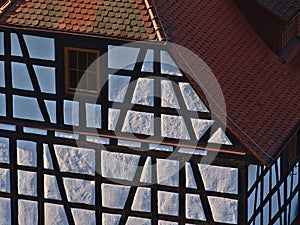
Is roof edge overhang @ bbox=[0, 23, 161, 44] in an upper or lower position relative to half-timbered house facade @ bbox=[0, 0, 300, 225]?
upper

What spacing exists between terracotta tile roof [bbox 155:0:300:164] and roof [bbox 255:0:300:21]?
1.97 feet

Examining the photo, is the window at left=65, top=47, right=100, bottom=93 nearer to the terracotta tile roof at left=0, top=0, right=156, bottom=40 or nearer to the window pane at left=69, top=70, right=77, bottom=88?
the window pane at left=69, top=70, right=77, bottom=88

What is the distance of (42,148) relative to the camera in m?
30.0

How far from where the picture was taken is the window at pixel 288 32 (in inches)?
1214

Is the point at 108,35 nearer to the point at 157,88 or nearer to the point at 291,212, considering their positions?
the point at 157,88

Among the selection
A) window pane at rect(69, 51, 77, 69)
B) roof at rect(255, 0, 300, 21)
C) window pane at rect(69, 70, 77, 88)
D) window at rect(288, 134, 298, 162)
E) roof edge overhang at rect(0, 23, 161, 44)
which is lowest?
window at rect(288, 134, 298, 162)

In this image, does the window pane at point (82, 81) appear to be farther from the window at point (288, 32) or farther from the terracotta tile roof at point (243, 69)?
the window at point (288, 32)

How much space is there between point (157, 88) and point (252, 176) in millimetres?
2432

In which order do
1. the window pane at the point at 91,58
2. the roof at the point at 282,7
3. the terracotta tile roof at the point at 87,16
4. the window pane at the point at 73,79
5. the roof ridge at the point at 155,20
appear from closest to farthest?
the roof ridge at the point at 155,20 → the terracotta tile roof at the point at 87,16 → the window pane at the point at 91,58 → the window pane at the point at 73,79 → the roof at the point at 282,7

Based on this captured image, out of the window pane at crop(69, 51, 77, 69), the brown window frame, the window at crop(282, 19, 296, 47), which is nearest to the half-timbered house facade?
the window pane at crop(69, 51, 77, 69)

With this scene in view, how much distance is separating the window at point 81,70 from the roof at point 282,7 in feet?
12.0

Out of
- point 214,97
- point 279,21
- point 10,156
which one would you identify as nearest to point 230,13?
point 279,21

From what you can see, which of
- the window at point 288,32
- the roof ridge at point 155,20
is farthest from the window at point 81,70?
the window at point 288,32

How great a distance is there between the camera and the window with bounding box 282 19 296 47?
30.8 meters
